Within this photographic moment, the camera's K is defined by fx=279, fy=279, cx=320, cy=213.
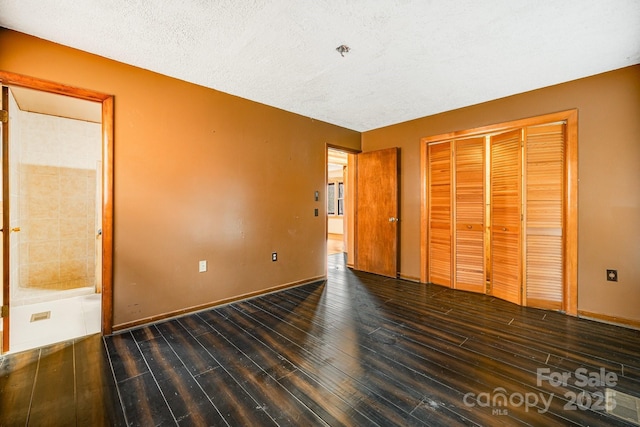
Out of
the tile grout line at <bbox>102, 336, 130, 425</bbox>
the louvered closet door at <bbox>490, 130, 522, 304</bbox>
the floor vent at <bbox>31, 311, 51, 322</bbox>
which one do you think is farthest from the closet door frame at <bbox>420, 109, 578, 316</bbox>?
the floor vent at <bbox>31, 311, 51, 322</bbox>

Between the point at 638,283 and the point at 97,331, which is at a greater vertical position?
the point at 638,283

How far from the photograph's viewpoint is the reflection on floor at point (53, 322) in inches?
91.4

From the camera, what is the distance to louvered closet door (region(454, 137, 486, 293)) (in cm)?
354

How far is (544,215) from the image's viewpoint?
3031 millimetres

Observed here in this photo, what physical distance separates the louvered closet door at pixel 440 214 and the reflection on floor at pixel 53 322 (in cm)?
394

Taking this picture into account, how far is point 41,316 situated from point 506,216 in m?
5.17

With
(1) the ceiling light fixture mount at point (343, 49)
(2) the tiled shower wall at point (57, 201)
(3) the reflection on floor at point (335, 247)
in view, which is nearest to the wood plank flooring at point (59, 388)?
(2) the tiled shower wall at point (57, 201)

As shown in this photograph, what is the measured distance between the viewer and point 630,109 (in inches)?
102

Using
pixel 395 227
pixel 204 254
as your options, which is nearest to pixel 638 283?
pixel 395 227

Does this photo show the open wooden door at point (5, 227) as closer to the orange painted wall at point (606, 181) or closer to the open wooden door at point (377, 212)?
the open wooden door at point (377, 212)

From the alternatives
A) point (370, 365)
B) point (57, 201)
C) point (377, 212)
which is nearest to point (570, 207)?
point (377, 212)

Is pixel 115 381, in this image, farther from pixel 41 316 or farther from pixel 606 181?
pixel 606 181

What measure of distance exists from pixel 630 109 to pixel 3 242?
17.7ft

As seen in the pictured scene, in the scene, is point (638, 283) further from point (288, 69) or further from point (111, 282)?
point (111, 282)
